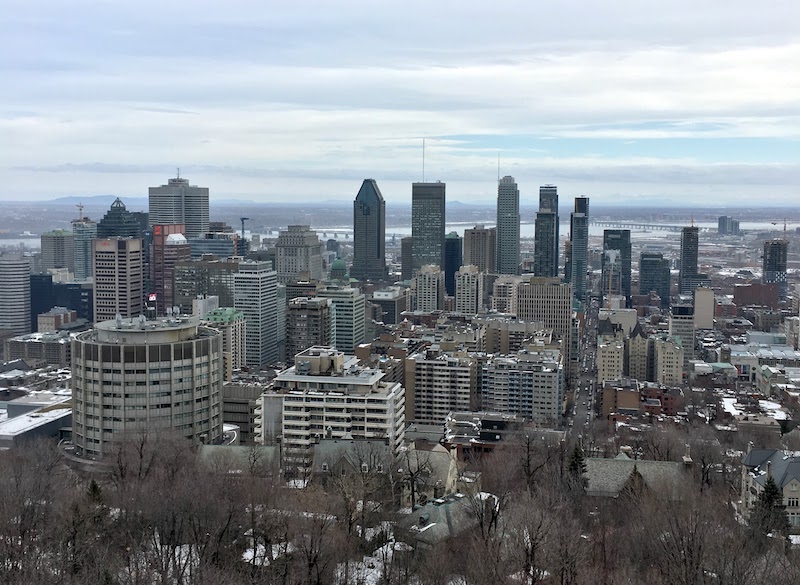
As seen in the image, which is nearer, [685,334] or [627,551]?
[627,551]

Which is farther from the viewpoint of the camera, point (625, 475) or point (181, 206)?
point (181, 206)

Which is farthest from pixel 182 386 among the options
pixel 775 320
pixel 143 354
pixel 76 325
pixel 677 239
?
pixel 677 239

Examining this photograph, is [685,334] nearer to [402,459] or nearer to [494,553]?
[402,459]

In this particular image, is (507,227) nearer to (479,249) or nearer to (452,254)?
(479,249)

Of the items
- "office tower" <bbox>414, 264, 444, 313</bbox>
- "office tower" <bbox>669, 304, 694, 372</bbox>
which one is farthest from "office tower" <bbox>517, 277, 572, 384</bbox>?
"office tower" <bbox>414, 264, 444, 313</bbox>

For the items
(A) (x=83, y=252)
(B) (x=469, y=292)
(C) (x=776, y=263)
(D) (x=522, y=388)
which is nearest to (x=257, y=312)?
(D) (x=522, y=388)

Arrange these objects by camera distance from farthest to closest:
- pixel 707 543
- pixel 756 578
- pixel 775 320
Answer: pixel 775 320
pixel 707 543
pixel 756 578

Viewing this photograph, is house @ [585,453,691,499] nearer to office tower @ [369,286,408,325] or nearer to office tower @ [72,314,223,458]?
office tower @ [72,314,223,458]

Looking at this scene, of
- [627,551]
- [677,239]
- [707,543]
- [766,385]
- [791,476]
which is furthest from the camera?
[677,239]

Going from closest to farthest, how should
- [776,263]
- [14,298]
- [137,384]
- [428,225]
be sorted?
[137,384] < [14,298] < [776,263] < [428,225]
